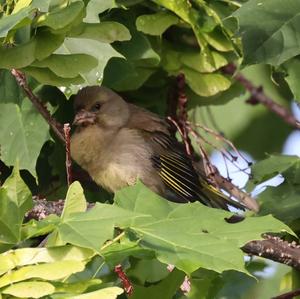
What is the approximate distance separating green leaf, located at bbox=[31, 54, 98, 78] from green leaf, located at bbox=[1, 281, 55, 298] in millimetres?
1075

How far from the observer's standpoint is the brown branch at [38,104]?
448 cm

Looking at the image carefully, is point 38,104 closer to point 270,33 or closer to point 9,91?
point 9,91

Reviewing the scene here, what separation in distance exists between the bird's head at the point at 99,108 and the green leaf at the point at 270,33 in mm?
1144

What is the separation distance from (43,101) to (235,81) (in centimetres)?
122

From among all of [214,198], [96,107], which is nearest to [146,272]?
[214,198]

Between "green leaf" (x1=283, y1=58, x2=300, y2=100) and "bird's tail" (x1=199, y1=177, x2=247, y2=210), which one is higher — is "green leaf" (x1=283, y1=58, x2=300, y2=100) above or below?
above

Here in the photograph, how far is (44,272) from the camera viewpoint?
122 inches

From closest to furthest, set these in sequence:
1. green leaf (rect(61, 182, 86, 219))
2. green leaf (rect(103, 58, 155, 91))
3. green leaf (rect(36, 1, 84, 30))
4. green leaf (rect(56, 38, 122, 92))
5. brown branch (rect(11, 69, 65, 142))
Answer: green leaf (rect(61, 182, 86, 219)) → green leaf (rect(36, 1, 84, 30)) → green leaf (rect(56, 38, 122, 92)) → brown branch (rect(11, 69, 65, 142)) → green leaf (rect(103, 58, 155, 91))

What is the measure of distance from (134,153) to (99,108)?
0.30 m

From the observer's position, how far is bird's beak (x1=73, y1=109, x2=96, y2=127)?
5379 mm

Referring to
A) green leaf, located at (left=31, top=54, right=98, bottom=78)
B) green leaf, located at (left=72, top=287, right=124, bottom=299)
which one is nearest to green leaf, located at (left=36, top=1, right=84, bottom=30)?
green leaf, located at (left=31, top=54, right=98, bottom=78)

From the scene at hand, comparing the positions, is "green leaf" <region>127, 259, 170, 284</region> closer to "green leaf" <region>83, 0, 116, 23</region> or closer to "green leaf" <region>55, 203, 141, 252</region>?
"green leaf" <region>83, 0, 116, 23</region>

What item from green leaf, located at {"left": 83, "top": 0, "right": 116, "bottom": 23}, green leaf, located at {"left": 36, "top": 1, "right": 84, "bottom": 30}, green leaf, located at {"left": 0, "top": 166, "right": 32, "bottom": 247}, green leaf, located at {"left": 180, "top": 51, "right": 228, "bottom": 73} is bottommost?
green leaf, located at {"left": 180, "top": 51, "right": 228, "bottom": 73}

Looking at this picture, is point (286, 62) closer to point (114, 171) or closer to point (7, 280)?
Result: point (114, 171)
